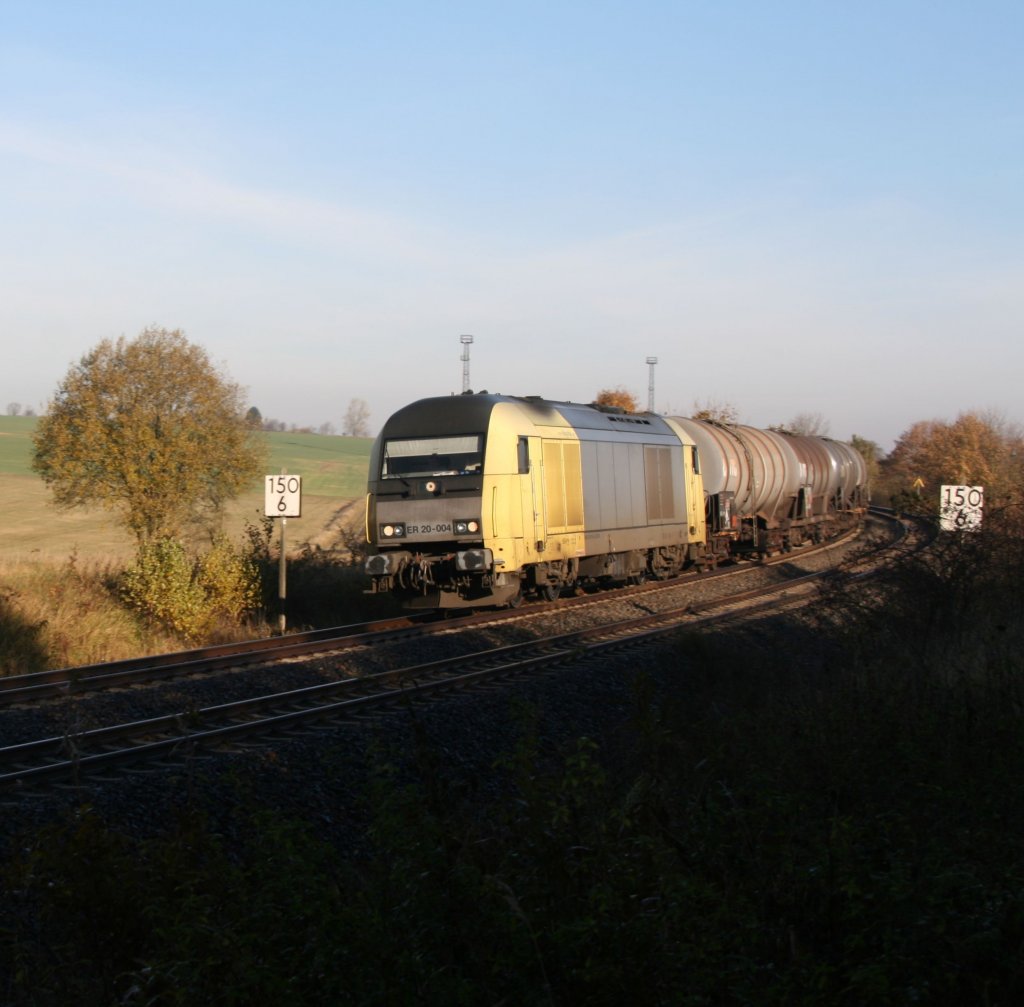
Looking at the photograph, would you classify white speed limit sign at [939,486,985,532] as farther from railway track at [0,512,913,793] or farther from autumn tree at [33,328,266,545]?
autumn tree at [33,328,266,545]

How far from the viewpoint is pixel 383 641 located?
52.0 ft

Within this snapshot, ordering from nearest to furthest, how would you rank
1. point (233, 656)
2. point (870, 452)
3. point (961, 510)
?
point (233, 656), point (961, 510), point (870, 452)

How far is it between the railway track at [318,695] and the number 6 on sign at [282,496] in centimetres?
235

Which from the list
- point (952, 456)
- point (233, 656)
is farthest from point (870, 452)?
point (233, 656)

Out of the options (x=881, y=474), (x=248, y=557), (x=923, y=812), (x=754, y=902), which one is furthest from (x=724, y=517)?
(x=881, y=474)

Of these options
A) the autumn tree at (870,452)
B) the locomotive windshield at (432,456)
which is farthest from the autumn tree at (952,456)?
the locomotive windshield at (432,456)

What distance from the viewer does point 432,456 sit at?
17531 mm

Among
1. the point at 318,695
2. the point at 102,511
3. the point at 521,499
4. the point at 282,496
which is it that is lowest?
the point at 318,695

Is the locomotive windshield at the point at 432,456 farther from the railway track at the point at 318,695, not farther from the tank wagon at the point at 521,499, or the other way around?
the railway track at the point at 318,695

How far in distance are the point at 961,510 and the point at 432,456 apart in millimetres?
7658

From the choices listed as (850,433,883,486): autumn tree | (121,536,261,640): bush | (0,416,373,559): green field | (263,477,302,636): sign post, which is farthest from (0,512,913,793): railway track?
(850,433,883,486): autumn tree

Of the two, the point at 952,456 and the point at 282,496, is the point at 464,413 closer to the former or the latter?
the point at 282,496

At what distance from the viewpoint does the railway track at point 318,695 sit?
8648 millimetres

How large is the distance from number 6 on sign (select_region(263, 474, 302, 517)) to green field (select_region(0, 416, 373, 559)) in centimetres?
35
